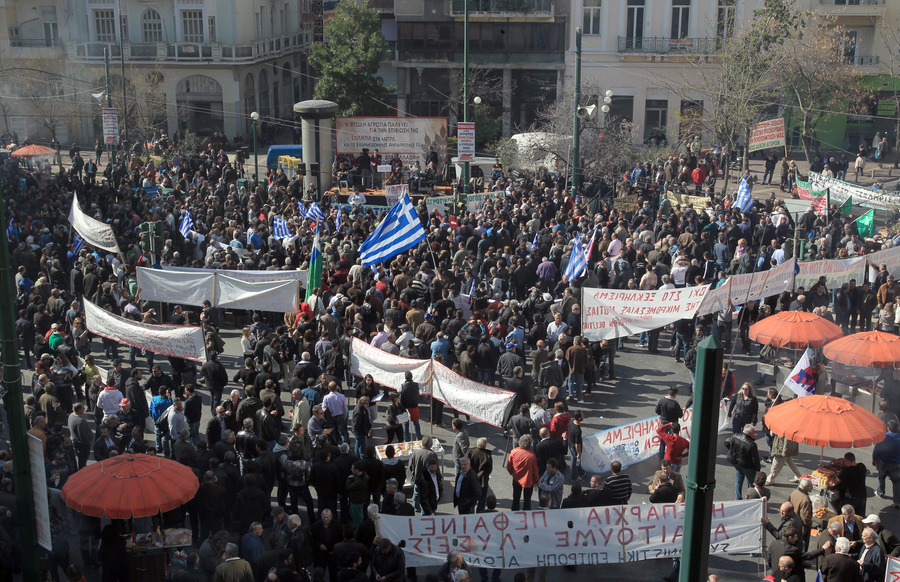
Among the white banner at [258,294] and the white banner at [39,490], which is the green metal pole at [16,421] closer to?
the white banner at [39,490]

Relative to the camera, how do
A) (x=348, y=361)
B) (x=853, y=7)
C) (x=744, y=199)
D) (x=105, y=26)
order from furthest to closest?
(x=105, y=26)
(x=853, y=7)
(x=744, y=199)
(x=348, y=361)

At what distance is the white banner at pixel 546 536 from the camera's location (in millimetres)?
9984

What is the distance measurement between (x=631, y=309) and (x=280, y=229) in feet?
32.2

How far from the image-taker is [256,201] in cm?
2691

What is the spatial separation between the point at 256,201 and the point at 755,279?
1497 centimetres

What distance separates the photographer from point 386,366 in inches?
569

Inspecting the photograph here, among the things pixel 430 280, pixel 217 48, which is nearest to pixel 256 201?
pixel 430 280

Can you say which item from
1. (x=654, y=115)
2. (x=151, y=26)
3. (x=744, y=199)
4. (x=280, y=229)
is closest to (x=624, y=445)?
(x=280, y=229)

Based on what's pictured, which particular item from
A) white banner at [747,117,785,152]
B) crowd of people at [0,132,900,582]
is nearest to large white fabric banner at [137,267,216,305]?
crowd of people at [0,132,900,582]

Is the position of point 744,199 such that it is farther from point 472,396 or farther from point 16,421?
point 16,421

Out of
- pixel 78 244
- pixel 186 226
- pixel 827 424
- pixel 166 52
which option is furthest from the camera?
pixel 166 52

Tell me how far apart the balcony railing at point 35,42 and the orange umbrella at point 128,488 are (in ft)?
153

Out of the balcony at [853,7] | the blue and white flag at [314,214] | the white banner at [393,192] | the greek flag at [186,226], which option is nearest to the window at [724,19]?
the balcony at [853,7]

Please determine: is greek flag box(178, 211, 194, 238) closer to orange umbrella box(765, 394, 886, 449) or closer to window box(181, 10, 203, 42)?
orange umbrella box(765, 394, 886, 449)
